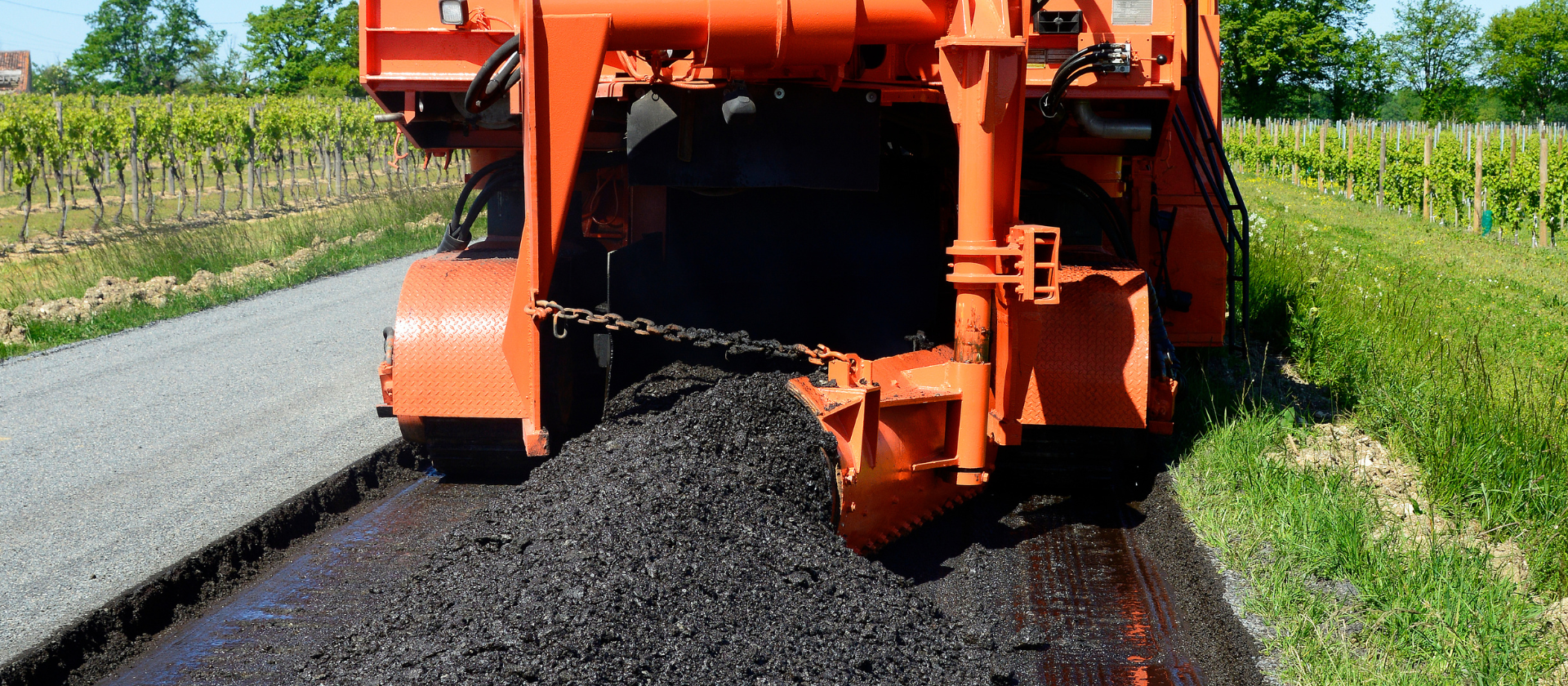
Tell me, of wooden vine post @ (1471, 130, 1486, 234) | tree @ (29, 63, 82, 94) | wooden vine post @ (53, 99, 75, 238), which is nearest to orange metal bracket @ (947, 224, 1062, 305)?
wooden vine post @ (1471, 130, 1486, 234)

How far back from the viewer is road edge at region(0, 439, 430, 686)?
3846 mm

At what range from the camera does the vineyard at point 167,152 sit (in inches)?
815

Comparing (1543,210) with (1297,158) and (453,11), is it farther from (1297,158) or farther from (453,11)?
(453,11)

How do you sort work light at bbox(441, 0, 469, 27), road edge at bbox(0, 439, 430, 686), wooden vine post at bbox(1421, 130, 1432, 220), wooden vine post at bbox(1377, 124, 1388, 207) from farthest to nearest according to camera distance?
wooden vine post at bbox(1377, 124, 1388, 207) → wooden vine post at bbox(1421, 130, 1432, 220) → work light at bbox(441, 0, 469, 27) → road edge at bbox(0, 439, 430, 686)

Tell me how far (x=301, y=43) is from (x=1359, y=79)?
2117 inches

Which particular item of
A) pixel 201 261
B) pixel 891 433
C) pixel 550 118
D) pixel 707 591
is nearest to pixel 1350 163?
pixel 201 261

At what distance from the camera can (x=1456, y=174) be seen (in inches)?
805

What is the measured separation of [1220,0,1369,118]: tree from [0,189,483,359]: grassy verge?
167 ft

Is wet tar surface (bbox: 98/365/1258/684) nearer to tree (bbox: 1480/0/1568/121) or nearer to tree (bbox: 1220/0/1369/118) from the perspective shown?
tree (bbox: 1220/0/1369/118)

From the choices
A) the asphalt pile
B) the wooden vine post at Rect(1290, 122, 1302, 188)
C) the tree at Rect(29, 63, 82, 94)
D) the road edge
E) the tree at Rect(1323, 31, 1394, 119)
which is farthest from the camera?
the tree at Rect(29, 63, 82, 94)

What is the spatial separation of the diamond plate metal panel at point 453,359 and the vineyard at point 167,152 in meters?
14.9

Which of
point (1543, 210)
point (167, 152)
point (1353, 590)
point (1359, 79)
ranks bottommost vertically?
point (1353, 590)

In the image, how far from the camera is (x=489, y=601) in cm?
351

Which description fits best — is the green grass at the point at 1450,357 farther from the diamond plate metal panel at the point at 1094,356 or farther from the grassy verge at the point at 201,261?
the grassy verge at the point at 201,261
